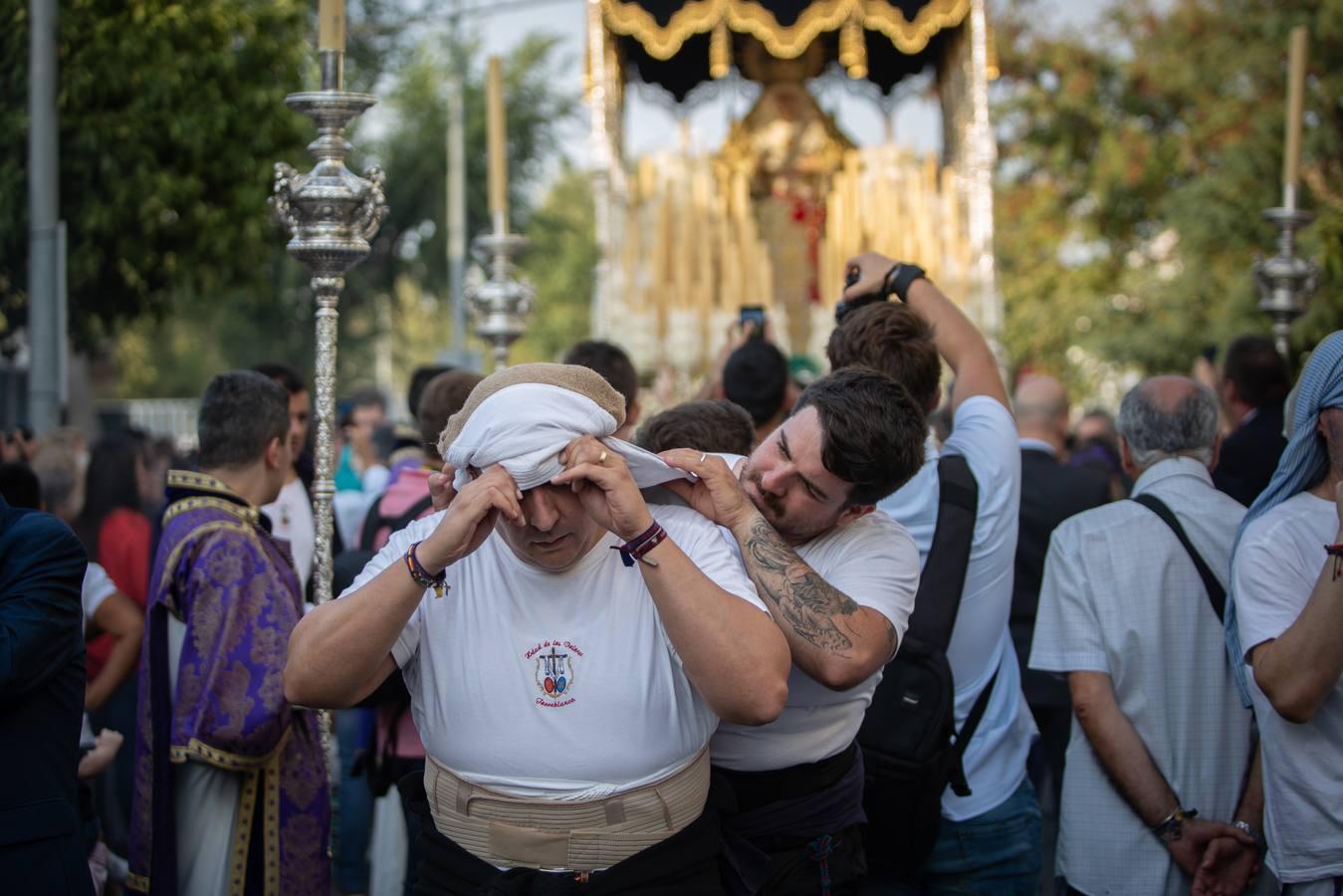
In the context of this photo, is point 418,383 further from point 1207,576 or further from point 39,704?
point 1207,576

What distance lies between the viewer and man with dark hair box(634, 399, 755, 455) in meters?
3.50

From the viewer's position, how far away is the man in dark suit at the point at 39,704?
3127 mm

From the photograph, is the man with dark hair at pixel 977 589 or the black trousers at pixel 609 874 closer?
the black trousers at pixel 609 874

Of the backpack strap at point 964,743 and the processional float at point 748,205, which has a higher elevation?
the processional float at point 748,205

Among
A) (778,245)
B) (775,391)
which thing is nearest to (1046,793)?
(775,391)

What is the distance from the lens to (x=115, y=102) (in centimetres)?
1051

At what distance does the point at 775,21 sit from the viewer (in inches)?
600

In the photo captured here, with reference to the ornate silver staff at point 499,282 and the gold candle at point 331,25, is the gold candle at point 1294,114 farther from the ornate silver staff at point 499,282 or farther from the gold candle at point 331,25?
the gold candle at point 331,25

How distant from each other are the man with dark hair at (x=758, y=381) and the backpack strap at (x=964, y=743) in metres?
1.32

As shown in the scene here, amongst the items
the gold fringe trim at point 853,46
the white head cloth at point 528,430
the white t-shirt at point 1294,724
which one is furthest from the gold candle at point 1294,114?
the gold fringe trim at point 853,46

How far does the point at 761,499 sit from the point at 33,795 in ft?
5.68

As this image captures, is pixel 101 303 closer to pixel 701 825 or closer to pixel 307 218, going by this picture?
pixel 307 218

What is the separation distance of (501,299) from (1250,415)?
363cm

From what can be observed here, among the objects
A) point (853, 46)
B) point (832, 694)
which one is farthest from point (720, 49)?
point (832, 694)
